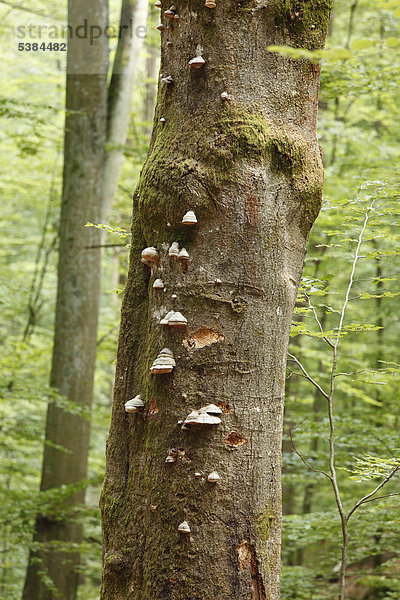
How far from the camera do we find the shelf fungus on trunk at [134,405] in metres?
1.87

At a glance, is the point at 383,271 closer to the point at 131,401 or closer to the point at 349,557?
the point at 349,557

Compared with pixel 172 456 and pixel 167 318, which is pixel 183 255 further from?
pixel 172 456

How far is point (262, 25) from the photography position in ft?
6.33

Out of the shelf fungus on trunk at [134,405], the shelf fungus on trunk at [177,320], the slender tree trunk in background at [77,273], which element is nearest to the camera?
the shelf fungus on trunk at [177,320]

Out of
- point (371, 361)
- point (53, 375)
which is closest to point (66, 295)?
point (53, 375)

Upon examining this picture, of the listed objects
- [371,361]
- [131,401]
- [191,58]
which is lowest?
[371,361]

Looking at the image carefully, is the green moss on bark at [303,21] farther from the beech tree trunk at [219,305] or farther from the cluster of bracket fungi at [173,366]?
the cluster of bracket fungi at [173,366]

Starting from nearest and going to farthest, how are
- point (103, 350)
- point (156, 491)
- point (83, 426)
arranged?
point (156, 491) → point (83, 426) → point (103, 350)

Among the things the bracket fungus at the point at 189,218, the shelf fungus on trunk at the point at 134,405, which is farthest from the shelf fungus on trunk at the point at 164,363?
the bracket fungus at the point at 189,218

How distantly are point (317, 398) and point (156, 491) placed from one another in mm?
9453

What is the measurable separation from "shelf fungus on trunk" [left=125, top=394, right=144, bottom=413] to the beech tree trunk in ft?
0.10

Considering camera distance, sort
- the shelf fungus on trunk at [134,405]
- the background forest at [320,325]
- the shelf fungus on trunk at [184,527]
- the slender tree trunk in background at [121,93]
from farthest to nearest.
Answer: the slender tree trunk in background at [121,93], the background forest at [320,325], the shelf fungus on trunk at [134,405], the shelf fungus on trunk at [184,527]

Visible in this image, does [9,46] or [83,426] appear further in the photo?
[9,46]

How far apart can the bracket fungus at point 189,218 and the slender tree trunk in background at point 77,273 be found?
18.1ft
